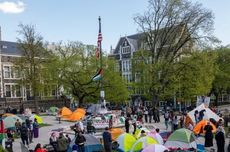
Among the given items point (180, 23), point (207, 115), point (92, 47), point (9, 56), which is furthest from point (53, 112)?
point (207, 115)

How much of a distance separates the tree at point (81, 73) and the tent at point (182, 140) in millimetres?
40577

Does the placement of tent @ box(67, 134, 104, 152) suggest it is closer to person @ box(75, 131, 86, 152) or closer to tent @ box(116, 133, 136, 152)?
person @ box(75, 131, 86, 152)

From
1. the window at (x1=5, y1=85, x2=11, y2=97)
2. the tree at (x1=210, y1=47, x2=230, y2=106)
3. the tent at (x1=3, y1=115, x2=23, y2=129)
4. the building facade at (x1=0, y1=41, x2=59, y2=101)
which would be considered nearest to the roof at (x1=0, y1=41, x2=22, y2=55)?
the building facade at (x1=0, y1=41, x2=59, y2=101)

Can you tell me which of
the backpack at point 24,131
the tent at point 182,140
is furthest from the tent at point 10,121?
the tent at point 182,140

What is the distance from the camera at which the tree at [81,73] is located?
6256cm

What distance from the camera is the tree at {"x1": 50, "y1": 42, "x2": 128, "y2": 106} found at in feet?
205

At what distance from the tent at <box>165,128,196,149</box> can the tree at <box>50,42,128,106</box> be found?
133ft

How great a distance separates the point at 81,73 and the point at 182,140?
4168 cm

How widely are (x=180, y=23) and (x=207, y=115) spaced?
19661mm

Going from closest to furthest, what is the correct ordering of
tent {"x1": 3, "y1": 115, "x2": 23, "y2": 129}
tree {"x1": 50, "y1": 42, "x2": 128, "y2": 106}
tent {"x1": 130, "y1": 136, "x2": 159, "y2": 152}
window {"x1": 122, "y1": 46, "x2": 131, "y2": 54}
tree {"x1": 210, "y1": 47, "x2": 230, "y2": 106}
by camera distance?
tent {"x1": 130, "y1": 136, "x2": 159, "y2": 152} < tent {"x1": 3, "y1": 115, "x2": 23, "y2": 129} < tree {"x1": 50, "y1": 42, "x2": 128, "y2": 106} < tree {"x1": 210, "y1": 47, "x2": 230, "y2": 106} < window {"x1": 122, "y1": 46, "x2": 131, "y2": 54}

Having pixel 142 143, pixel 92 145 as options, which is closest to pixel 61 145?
pixel 92 145

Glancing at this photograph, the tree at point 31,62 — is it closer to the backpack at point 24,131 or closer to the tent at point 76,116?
the tent at point 76,116

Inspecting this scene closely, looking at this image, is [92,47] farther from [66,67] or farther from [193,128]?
[193,128]

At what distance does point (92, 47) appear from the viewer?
66688 mm
